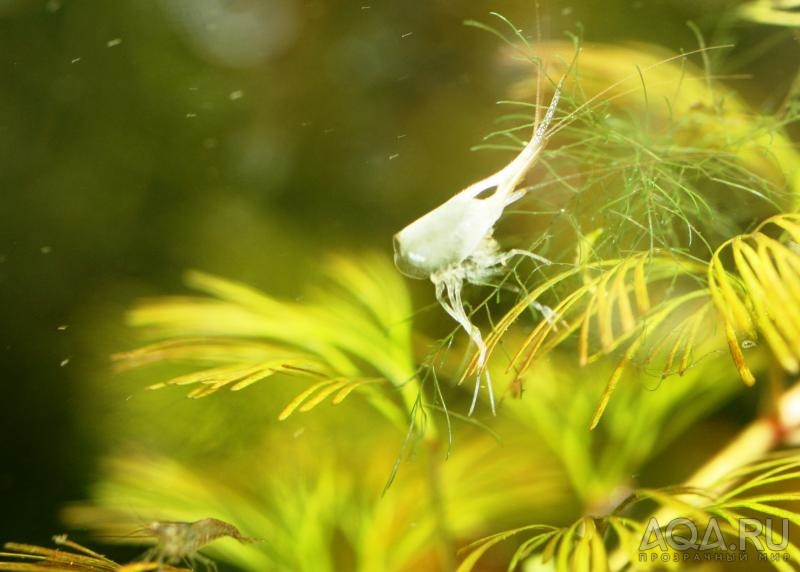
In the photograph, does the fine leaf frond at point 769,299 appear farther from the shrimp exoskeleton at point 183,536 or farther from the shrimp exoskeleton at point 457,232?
the shrimp exoskeleton at point 183,536

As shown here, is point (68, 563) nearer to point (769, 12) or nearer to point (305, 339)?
point (305, 339)

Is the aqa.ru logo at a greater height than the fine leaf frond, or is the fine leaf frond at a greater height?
the fine leaf frond

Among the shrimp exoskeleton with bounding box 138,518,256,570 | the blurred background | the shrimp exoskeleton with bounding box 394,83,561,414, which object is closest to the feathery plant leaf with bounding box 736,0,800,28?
the blurred background

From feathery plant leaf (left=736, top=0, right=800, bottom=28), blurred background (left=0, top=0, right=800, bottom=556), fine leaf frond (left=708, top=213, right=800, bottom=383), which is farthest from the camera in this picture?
blurred background (left=0, top=0, right=800, bottom=556)

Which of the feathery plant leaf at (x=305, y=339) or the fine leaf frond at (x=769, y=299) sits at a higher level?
the fine leaf frond at (x=769, y=299)

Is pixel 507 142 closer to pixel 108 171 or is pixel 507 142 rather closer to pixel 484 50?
pixel 484 50

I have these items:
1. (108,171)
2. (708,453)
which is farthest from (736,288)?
(108,171)

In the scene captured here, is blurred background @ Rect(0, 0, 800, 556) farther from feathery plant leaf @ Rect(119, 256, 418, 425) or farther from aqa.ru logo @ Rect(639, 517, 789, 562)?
aqa.ru logo @ Rect(639, 517, 789, 562)

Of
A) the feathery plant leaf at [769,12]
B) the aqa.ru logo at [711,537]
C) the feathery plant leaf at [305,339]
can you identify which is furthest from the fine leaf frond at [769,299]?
the feathery plant leaf at [769,12]

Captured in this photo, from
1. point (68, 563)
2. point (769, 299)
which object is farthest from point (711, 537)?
point (68, 563)
